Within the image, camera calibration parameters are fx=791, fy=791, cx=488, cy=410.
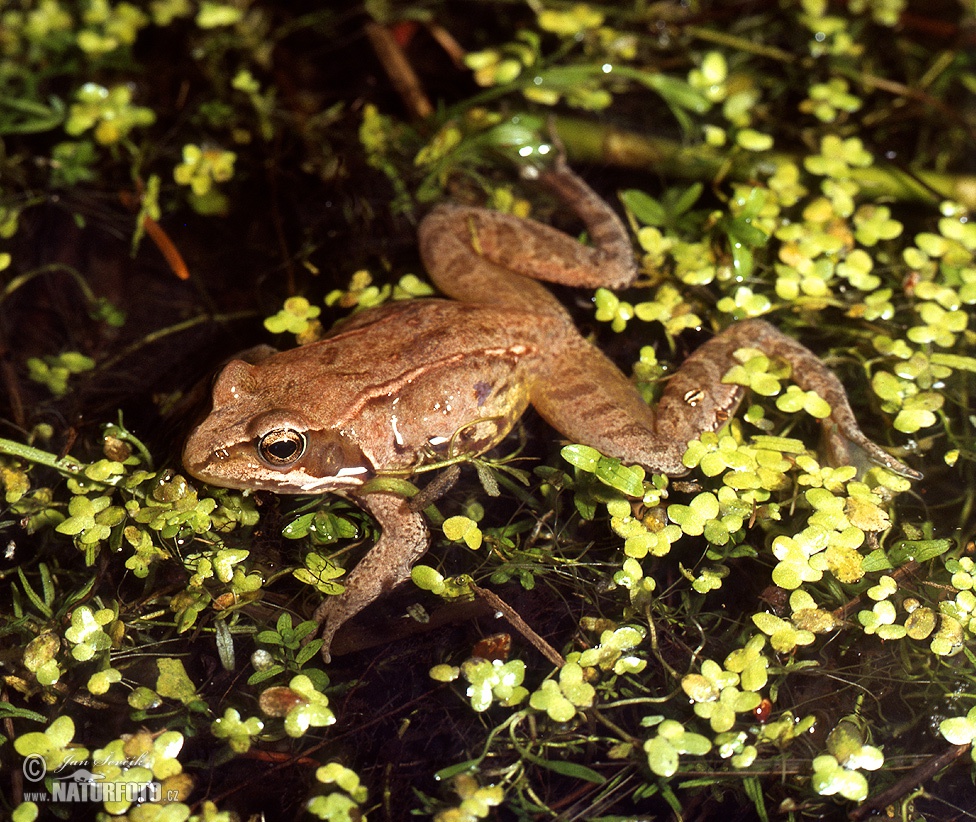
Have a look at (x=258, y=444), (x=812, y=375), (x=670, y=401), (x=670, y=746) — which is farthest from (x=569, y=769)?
(x=812, y=375)

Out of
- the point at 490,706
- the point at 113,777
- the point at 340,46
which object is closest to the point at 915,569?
the point at 490,706

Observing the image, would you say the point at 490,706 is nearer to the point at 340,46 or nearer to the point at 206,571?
the point at 206,571

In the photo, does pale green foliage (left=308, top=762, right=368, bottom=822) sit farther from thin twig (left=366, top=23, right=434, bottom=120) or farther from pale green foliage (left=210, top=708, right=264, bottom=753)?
thin twig (left=366, top=23, right=434, bottom=120)

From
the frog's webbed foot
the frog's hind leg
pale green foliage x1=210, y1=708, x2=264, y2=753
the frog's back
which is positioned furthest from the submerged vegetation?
the frog's back

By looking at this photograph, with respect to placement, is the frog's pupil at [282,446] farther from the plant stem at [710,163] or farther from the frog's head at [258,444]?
the plant stem at [710,163]

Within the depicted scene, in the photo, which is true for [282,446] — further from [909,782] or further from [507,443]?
[909,782]

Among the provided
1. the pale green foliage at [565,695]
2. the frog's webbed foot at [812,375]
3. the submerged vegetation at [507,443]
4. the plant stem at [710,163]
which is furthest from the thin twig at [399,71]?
the pale green foliage at [565,695]

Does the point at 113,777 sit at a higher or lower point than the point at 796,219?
lower
